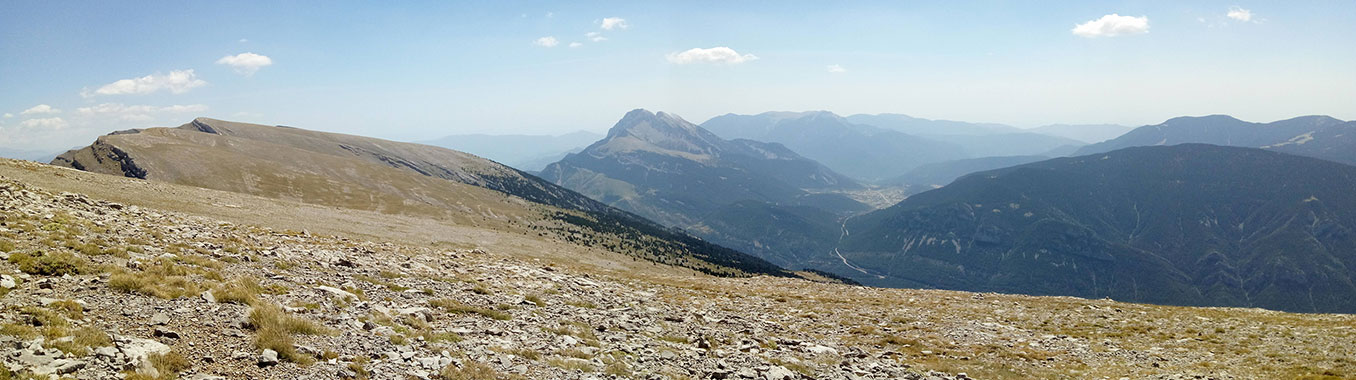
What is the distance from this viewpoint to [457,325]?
2119 centimetres

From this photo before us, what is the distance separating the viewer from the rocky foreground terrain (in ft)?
47.8

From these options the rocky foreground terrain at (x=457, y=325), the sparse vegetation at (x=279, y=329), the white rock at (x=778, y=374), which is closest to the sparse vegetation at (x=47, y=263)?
the rocky foreground terrain at (x=457, y=325)

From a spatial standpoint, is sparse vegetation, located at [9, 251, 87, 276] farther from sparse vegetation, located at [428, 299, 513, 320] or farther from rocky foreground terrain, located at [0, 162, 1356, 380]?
sparse vegetation, located at [428, 299, 513, 320]

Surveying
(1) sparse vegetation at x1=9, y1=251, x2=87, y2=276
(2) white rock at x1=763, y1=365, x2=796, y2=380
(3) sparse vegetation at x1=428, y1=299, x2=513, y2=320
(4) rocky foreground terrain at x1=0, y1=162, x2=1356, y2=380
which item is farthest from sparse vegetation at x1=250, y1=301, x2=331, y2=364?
(2) white rock at x1=763, y1=365, x2=796, y2=380

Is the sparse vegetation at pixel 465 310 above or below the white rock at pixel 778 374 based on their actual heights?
above

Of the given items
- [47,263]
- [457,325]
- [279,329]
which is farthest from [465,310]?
[47,263]

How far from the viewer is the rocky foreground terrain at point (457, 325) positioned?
14.6m

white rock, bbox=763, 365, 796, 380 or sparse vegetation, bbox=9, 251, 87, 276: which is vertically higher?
sparse vegetation, bbox=9, 251, 87, 276

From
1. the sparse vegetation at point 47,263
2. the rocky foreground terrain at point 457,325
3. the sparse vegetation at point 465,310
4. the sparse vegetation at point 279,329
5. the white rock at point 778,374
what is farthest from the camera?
the sparse vegetation at point 465,310

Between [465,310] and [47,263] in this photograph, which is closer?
[47,263]

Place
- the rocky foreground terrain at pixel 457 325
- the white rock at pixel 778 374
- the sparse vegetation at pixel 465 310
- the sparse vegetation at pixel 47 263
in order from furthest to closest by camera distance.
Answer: the sparse vegetation at pixel 465 310 < the white rock at pixel 778 374 < the sparse vegetation at pixel 47 263 < the rocky foreground terrain at pixel 457 325

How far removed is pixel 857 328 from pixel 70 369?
3001 centimetres

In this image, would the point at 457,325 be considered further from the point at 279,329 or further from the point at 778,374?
the point at 778,374

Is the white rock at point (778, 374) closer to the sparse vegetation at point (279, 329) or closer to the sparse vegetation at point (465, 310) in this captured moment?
the sparse vegetation at point (465, 310)
